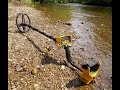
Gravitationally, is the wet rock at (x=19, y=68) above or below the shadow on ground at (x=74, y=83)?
above

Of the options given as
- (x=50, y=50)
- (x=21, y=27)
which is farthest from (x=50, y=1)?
(x=50, y=50)

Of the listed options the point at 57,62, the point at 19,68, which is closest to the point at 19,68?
the point at 19,68

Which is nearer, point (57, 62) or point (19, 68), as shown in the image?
point (19, 68)

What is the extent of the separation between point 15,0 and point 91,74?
2604 centimetres

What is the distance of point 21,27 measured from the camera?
1370cm

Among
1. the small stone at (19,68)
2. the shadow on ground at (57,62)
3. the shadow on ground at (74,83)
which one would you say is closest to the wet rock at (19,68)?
the small stone at (19,68)

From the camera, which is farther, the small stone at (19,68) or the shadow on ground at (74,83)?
the small stone at (19,68)

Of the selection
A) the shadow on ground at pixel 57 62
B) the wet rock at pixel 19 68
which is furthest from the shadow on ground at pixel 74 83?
the wet rock at pixel 19 68

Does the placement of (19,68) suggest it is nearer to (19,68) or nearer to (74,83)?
(19,68)

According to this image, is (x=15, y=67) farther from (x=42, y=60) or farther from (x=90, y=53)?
(x=90, y=53)

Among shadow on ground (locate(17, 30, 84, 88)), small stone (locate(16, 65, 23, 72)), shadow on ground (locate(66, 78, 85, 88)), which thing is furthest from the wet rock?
shadow on ground (locate(66, 78, 85, 88))

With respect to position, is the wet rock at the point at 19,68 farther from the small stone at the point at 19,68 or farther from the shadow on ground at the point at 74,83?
the shadow on ground at the point at 74,83

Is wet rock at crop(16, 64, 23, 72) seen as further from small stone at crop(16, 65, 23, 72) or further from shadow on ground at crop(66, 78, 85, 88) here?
shadow on ground at crop(66, 78, 85, 88)

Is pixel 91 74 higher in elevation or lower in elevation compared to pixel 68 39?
lower
